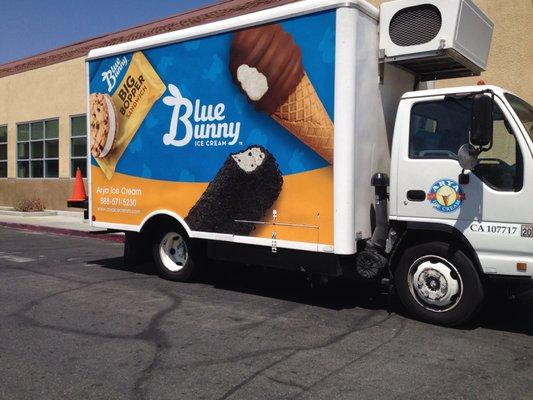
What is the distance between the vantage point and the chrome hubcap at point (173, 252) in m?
7.98

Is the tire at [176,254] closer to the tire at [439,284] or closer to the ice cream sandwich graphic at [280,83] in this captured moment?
the ice cream sandwich graphic at [280,83]

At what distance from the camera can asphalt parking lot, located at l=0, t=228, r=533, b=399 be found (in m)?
4.21

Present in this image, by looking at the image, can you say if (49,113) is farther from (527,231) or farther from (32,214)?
(527,231)

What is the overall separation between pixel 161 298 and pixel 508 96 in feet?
14.8

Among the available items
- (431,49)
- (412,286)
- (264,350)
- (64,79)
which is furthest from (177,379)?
(64,79)

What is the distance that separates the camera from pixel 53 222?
16766 mm

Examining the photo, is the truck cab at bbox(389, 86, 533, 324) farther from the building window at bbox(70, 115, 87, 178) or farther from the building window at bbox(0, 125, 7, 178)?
the building window at bbox(0, 125, 7, 178)

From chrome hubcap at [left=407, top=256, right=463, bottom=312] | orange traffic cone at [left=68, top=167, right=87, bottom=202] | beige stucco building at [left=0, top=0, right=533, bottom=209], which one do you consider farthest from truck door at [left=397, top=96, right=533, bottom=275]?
beige stucco building at [left=0, top=0, right=533, bottom=209]

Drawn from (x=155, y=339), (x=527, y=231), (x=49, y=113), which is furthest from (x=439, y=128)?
(x=49, y=113)

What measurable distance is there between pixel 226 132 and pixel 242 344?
2.75 m

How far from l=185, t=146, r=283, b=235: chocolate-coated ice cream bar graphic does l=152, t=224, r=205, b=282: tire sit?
58 centimetres

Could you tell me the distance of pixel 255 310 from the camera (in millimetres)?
6406

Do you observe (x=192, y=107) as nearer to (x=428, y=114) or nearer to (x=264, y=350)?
(x=428, y=114)

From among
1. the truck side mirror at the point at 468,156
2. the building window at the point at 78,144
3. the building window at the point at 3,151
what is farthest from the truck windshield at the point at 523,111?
the building window at the point at 3,151
